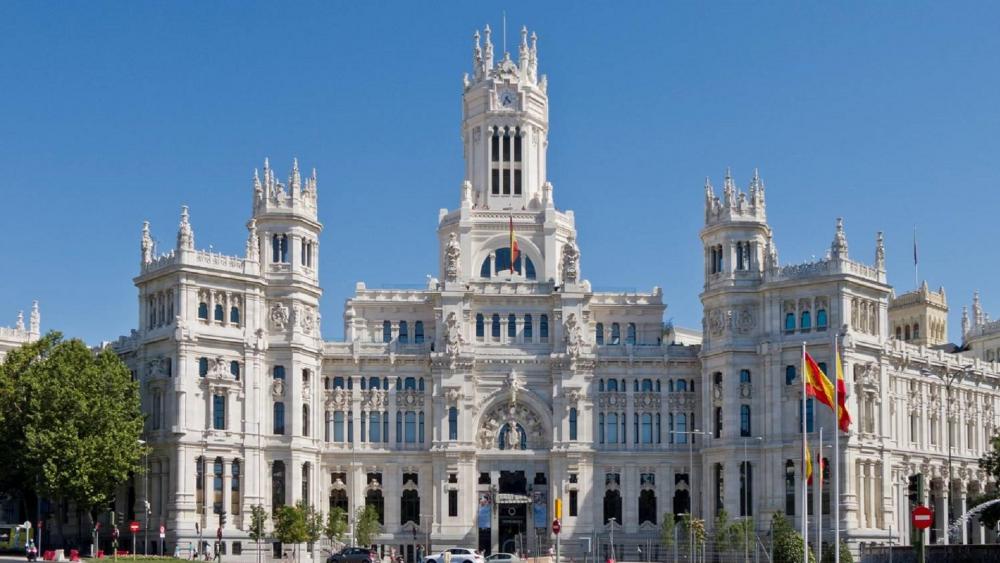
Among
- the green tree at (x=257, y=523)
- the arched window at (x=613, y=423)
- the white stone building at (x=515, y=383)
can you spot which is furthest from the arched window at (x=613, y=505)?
the green tree at (x=257, y=523)

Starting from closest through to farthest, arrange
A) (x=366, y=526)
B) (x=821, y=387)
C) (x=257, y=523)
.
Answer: (x=821, y=387) < (x=257, y=523) < (x=366, y=526)

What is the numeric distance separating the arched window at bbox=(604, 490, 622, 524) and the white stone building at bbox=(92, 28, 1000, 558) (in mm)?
287

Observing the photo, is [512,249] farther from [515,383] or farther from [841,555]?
[841,555]

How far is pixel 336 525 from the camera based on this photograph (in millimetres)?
130625

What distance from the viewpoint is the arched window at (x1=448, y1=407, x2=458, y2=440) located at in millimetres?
138750

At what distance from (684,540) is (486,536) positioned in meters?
16.6

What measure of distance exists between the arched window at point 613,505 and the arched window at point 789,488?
1582 centimetres

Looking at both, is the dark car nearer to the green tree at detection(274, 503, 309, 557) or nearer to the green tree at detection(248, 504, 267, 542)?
the green tree at detection(274, 503, 309, 557)

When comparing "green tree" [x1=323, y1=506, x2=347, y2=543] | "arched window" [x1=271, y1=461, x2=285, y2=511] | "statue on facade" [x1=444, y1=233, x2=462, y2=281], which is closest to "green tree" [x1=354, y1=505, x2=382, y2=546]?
"green tree" [x1=323, y1=506, x2=347, y2=543]

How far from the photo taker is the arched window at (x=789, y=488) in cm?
13000

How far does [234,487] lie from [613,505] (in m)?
33.0

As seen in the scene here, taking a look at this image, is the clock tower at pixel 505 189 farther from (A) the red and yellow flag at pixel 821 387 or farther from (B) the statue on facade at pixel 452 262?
(A) the red and yellow flag at pixel 821 387

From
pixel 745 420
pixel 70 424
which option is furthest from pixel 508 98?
pixel 70 424

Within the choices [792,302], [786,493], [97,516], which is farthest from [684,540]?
[97,516]
